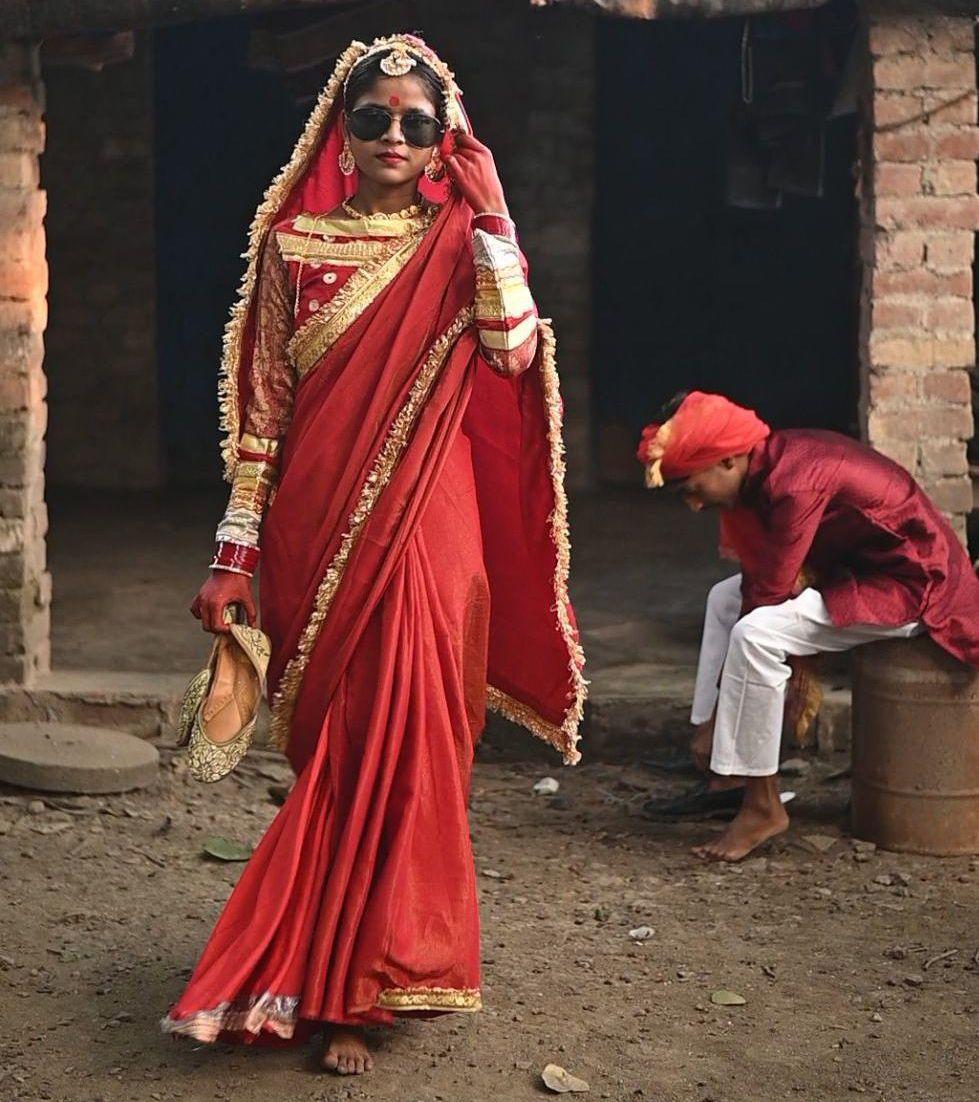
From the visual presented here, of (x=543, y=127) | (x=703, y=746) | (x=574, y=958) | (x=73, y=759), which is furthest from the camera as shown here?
(x=543, y=127)

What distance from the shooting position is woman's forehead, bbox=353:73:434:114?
409 centimetres

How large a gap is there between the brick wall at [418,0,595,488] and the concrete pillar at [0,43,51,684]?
515cm

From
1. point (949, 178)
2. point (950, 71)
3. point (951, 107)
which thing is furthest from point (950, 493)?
point (950, 71)

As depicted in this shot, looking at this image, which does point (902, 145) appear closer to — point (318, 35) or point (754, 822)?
point (754, 822)

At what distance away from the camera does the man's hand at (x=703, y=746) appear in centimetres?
629

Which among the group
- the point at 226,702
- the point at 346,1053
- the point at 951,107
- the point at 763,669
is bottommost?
the point at 346,1053

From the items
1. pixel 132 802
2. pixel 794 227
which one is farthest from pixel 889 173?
pixel 794 227

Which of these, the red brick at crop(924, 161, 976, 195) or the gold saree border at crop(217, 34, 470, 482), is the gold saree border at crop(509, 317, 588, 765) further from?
the red brick at crop(924, 161, 976, 195)

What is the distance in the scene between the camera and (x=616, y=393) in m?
12.3

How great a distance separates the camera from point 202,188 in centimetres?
1184

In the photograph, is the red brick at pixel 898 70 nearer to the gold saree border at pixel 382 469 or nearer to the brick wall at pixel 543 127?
the gold saree border at pixel 382 469

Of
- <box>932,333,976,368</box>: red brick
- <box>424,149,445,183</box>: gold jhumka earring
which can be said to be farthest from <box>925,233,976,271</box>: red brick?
<box>424,149,445,183</box>: gold jhumka earring

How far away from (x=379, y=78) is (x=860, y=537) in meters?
2.55

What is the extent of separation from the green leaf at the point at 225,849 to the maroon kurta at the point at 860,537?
178 cm
